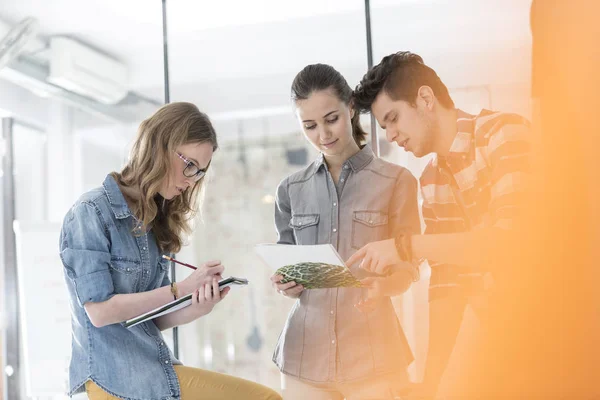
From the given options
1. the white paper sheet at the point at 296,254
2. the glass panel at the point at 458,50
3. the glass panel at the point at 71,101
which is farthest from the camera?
the glass panel at the point at 71,101

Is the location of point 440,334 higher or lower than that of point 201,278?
lower

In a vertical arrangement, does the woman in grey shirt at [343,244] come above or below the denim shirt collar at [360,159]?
below

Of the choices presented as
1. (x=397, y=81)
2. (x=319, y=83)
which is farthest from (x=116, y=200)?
(x=397, y=81)

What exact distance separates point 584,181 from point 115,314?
1.31m

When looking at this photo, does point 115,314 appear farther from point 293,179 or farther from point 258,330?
point 258,330

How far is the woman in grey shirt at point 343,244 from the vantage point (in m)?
1.93

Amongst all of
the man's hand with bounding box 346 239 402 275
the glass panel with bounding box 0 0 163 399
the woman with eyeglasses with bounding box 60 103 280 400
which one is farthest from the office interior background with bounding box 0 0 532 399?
the man's hand with bounding box 346 239 402 275

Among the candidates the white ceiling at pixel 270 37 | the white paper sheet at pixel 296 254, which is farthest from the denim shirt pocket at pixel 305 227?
the white ceiling at pixel 270 37

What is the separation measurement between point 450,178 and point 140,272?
96 centimetres

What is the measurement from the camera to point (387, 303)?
2012 millimetres

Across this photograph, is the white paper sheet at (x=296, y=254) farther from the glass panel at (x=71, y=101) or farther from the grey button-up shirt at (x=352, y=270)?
the glass panel at (x=71, y=101)

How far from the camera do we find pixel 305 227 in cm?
208

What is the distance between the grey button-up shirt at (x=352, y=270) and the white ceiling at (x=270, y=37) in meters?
0.69

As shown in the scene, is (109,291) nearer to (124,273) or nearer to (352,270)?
(124,273)
